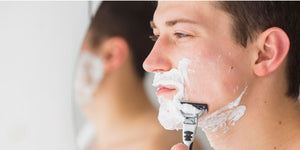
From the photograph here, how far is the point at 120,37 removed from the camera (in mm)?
1264

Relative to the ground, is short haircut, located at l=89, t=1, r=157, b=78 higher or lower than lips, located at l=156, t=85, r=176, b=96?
higher

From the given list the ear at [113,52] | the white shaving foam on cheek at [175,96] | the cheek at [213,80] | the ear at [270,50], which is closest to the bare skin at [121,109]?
the ear at [113,52]

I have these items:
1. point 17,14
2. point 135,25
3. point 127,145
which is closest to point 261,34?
point 135,25

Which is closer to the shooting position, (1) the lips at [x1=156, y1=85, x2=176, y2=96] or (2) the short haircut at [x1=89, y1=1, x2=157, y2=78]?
(1) the lips at [x1=156, y1=85, x2=176, y2=96]

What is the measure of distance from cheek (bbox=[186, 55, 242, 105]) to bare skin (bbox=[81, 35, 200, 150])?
22cm

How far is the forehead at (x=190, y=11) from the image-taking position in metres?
0.98

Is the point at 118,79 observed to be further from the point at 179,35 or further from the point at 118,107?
the point at 179,35

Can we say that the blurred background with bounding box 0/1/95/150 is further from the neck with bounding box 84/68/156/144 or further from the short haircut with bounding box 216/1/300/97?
the short haircut with bounding box 216/1/300/97

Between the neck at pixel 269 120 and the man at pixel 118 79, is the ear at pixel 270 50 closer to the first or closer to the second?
the neck at pixel 269 120

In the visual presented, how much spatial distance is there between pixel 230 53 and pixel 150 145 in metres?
0.40

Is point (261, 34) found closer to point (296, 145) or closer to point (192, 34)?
point (192, 34)

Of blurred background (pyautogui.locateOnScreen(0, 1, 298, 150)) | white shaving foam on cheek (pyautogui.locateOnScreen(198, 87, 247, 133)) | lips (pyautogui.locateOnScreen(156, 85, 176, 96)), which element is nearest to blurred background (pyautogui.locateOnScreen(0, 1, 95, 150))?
blurred background (pyautogui.locateOnScreen(0, 1, 298, 150))

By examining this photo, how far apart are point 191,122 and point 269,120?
7.9 inches

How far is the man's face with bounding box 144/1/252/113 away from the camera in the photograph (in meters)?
0.97
